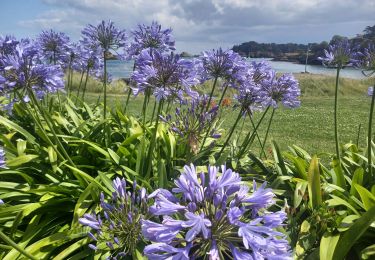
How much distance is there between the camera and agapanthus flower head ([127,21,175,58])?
15.6 feet

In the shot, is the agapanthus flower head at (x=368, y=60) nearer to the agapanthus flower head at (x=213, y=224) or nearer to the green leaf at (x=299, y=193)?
the green leaf at (x=299, y=193)

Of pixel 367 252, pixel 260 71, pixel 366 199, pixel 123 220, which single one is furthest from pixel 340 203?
pixel 123 220

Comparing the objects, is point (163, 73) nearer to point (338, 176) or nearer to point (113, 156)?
point (113, 156)

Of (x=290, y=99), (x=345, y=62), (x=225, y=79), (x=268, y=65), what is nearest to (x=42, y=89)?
(x=225, y=79)

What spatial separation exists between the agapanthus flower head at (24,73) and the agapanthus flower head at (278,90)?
Result: 2.21 metres

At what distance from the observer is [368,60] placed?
431 centimetres

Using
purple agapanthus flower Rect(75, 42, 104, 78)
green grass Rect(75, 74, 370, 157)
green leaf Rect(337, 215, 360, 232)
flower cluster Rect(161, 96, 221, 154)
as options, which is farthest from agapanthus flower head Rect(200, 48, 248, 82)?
green grass Rect(75, 74, 370, 157)

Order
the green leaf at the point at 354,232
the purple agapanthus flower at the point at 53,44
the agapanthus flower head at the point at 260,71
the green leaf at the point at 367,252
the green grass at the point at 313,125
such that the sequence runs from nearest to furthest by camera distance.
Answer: the green leaf at the point at 354,232 → the green leaf at the point at 367,252 → the agapanthus flower head at the point at 260,71 → the purple agapanthus flower at the point at 53,44 → the green grass at the point at 313,125

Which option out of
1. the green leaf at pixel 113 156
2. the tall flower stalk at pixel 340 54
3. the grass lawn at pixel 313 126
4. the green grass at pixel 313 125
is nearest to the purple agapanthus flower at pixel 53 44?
the green grass at pixel 313 125

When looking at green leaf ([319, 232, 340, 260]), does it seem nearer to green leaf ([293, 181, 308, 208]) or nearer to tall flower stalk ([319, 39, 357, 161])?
green leaf ([293, 181, 308, 208])

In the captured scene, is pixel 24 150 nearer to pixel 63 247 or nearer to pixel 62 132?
pixel 62 132

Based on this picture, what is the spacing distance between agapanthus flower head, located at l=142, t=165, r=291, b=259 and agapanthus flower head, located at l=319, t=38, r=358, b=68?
318 cm

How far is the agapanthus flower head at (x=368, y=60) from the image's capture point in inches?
170

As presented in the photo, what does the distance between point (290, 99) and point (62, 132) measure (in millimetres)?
2818
